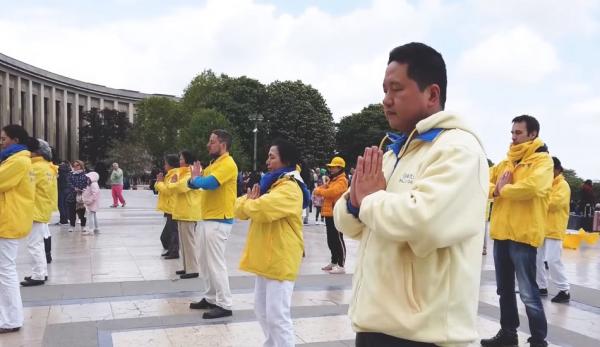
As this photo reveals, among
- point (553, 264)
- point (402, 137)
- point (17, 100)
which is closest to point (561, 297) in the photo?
point (553, 264)

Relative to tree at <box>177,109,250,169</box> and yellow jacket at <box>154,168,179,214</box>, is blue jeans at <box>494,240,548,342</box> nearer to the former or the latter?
yellow jacket at <box>154,168,179,214</box>

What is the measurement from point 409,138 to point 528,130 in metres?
3.51

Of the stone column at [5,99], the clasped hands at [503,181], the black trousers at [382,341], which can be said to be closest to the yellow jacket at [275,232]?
the clasped hands at [503,181]

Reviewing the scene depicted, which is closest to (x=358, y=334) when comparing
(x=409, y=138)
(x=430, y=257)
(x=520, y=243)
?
(x=430, y=257)

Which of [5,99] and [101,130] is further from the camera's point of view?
[101,130]

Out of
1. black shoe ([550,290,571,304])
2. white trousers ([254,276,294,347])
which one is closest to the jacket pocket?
white trousers ([254,276,294,347])

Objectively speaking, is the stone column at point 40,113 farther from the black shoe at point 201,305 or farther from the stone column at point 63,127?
the black shoe at point 201,305

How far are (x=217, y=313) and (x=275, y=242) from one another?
6.40 feet

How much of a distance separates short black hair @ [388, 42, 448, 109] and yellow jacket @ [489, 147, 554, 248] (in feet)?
10.9

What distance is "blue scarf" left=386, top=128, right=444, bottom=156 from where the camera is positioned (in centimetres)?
209

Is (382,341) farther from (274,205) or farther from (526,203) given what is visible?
(526,203)

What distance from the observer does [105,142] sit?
78562mm

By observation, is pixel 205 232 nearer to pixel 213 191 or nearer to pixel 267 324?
pixel 213 191

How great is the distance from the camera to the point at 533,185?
Answer: 4996 mm
